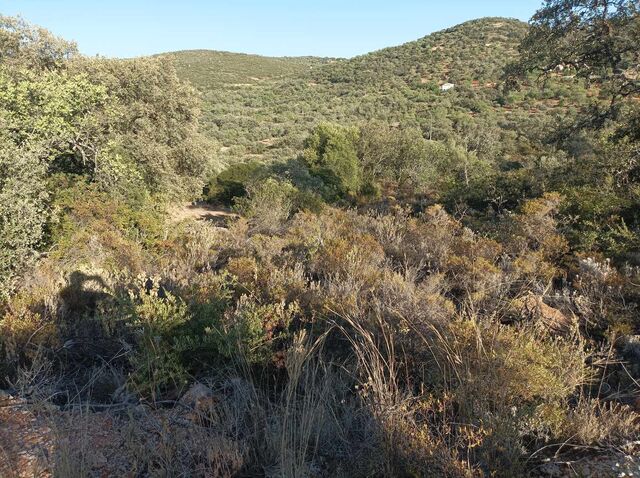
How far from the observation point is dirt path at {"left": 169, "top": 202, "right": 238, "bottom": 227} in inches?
578

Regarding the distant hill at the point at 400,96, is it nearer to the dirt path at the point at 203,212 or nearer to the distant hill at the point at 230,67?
the distant hill at the point at 230,67

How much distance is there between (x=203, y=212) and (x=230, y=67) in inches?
2046

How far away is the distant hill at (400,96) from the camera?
28.8 m

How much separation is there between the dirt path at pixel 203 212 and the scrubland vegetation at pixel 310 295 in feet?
3.28

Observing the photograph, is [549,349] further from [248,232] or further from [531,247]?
[248,232]

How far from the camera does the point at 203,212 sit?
16469mm

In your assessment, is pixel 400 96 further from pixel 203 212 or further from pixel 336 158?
pixel 203 212

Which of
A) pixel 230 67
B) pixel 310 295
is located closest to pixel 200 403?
pixel 310 295

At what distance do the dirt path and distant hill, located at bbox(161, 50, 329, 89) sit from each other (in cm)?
3166

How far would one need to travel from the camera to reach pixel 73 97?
879 centimetres

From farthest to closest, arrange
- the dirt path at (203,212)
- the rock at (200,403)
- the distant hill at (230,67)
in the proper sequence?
the distant hill at (230,67), the dirt path at (203,212), the rock at (200,403)

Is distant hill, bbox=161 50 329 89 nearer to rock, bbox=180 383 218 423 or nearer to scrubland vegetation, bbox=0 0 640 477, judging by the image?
scrubland vegetation, bbox=0 0 640 477

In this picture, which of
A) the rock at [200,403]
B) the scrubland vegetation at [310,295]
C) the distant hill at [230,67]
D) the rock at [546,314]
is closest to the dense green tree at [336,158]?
the scrubland vegetation at [310,295]

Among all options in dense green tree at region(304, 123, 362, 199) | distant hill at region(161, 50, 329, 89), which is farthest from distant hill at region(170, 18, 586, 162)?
dense green tree at region(304, 123, 362, 199)
